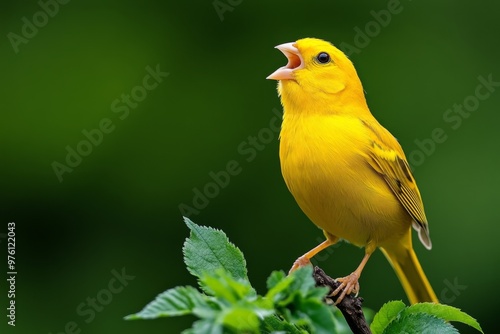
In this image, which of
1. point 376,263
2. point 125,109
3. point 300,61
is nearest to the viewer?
point 300,61

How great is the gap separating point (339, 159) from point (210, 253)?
1266mm

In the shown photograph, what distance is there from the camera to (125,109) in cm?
612

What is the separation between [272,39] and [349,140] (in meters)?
3.37

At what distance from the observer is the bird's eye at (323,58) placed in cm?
326

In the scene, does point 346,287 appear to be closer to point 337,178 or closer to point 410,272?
point 337,178

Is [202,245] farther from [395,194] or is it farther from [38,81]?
[38,81]

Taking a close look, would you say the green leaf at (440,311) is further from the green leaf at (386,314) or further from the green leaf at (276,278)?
the green leaf at (276,278)

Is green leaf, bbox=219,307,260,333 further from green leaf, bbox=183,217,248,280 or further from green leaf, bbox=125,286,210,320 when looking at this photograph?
green leaf, bbox=183,217,248,280

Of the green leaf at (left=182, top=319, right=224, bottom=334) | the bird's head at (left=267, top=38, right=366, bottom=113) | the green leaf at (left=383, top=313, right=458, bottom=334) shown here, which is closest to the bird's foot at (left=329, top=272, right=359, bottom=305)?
the green leaf at (left=383, top=313, right=458, bottom=334)

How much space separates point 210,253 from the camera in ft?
5.97

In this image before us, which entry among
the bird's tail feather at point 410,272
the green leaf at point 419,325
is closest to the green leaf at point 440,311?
the green leaf at point 419,325

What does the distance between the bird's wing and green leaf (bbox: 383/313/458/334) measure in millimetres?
1376

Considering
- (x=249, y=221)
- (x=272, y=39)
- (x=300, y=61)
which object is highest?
(x=272, y=39)

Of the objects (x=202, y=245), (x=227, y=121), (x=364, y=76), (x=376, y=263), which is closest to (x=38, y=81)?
(x=227, y=121)
